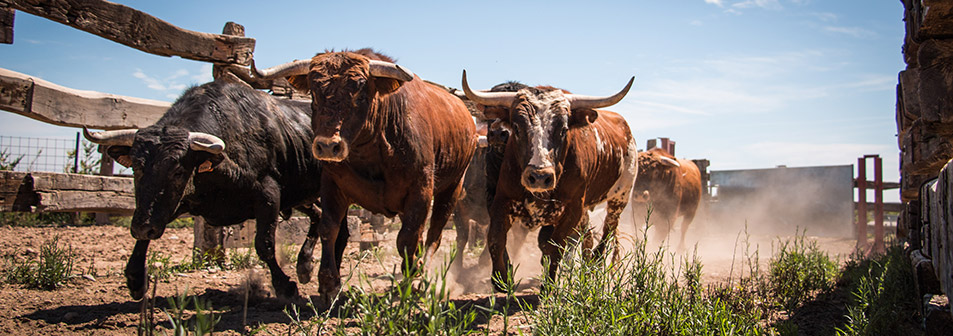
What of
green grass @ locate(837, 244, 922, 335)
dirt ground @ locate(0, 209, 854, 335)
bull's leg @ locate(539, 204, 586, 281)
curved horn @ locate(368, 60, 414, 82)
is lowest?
dirt ground @ locate(0, 209, 854, 335)

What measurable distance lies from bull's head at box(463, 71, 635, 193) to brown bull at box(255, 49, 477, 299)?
586mm

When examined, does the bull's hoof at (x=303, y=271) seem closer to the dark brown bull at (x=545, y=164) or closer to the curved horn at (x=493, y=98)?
the dark brown bull at (x=545, y=164)

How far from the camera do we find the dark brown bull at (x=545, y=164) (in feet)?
15.2

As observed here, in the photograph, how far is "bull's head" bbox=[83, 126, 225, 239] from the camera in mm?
4191

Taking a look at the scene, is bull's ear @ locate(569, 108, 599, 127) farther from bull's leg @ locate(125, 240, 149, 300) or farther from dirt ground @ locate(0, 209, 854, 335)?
bull's leg @ locate(125, 240, 149, 300)

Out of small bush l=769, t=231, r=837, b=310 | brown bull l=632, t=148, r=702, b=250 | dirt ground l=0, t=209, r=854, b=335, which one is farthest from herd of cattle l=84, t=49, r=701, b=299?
brown bull l=632, t=148, r=702, b=250

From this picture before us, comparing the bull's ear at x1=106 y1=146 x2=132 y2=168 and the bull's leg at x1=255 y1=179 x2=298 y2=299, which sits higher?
the bull's ear at x1=106 y1=146 x2=132 y2=168

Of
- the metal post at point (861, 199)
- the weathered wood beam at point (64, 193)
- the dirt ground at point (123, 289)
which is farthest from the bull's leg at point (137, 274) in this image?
the metal post at point (861, 199)

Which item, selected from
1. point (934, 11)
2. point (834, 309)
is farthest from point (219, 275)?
point (934, 11)

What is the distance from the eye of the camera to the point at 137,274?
14.6ft

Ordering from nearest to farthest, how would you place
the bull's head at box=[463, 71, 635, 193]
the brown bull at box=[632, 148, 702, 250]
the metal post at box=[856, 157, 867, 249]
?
the bull's head at box=[463, 71, 635, 193] → the brown bull at box=[632, 148, 702, 250] → the metal post at box=[856, 157, 867, 249]

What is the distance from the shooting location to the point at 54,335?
343 cm

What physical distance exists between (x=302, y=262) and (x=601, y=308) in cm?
331

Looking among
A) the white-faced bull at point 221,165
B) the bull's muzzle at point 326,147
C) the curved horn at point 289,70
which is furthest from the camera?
the curved horn at point 289,70
